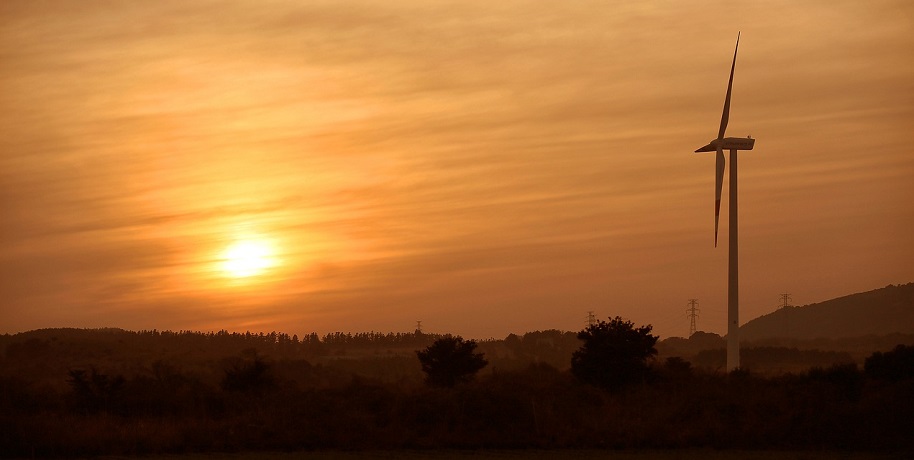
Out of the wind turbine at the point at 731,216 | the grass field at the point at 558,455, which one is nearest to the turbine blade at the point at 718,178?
the wind turbine at the point at 731,216

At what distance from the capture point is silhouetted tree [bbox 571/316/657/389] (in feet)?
172

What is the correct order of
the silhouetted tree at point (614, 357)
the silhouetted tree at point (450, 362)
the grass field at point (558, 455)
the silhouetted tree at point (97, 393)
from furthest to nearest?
the silhouetted tree at point (450, 362) → the silhouetted tree at point (614, 357) → the silhouetted tree at point (97, 393) → the grass field at point (558, 455)

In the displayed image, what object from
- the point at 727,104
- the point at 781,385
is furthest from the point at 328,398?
the point at 727,104

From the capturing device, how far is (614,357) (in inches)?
2088

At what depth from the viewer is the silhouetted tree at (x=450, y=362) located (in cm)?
5812

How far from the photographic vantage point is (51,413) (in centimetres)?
4422

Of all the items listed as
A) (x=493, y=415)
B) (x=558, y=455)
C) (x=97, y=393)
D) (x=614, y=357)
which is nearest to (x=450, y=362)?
(x=614, y=357)

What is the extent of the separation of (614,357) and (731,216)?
11.5m

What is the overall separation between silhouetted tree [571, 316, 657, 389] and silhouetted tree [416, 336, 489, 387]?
21.2 feet

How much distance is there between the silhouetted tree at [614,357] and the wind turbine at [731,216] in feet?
18.5

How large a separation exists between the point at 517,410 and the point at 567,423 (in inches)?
77.0

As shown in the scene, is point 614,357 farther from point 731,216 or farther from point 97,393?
point 97,393

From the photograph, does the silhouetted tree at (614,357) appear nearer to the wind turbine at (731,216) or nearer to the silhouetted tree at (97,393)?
the wind turbine at (731,216)

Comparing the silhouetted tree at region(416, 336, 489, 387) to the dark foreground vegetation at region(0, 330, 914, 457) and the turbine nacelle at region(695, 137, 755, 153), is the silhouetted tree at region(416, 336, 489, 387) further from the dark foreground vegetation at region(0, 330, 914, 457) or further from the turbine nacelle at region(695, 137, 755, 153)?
the turbine nacelle at region(695, 137, 755, 153)
